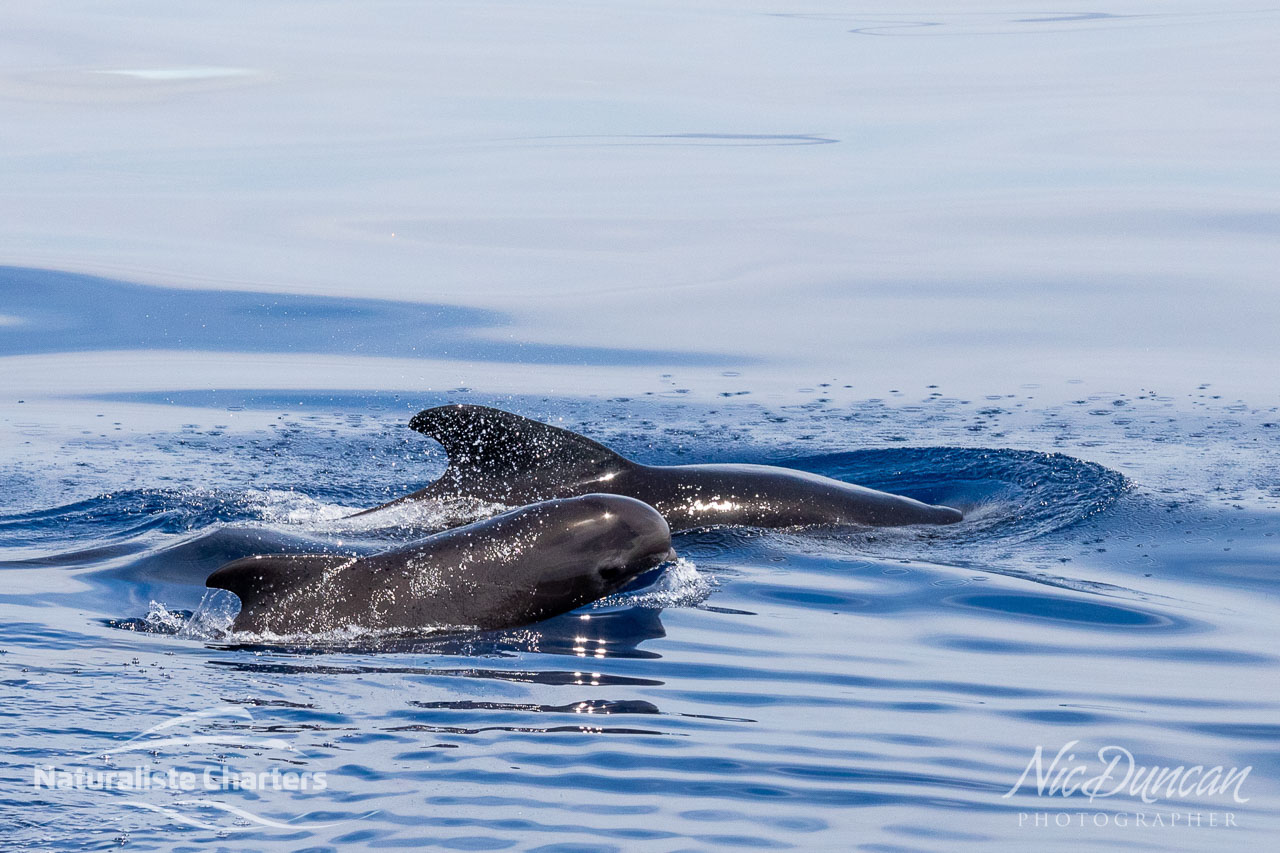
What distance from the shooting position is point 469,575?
9258mm

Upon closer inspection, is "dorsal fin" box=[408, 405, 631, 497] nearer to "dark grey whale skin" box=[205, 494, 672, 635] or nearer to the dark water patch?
"dark grey whale skin" box=[205, 494, 672, 635]

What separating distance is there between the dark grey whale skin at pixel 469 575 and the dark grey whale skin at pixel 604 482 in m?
1.56

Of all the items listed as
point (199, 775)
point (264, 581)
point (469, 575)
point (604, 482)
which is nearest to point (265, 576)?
point (264, 581)

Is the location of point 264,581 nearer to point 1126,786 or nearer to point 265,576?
point 265,576

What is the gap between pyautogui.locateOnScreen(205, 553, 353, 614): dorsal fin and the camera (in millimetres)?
8773

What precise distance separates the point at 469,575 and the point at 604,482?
2.49m

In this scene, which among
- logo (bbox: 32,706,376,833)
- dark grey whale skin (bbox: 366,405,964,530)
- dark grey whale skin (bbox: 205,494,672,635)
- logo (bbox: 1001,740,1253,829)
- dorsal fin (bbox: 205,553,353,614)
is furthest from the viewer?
dark grey whale skin (bbox: 366,405,964,530)

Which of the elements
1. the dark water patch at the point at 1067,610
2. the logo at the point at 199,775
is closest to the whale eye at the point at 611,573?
the dark water patch at the point at 1067,610

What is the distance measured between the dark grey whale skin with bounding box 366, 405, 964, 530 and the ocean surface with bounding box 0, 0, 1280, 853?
0.32 meters

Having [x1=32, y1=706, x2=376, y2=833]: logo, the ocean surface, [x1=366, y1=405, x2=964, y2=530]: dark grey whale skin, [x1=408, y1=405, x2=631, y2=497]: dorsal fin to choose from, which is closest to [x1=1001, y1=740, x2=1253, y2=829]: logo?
the ocean surface

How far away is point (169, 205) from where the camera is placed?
25.4 metres

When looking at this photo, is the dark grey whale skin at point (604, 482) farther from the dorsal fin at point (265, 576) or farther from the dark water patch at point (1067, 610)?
the dorsal fin at point (265, 576)

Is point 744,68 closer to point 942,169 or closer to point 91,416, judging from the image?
point 942,169

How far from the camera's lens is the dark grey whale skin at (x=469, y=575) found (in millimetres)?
8930
